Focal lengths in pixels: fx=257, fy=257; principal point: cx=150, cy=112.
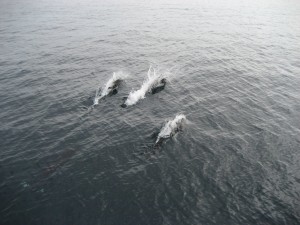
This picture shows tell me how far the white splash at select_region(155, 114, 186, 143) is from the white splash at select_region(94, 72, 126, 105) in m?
8.85

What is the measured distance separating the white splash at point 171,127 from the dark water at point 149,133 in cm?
77

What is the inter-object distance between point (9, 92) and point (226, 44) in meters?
36.7

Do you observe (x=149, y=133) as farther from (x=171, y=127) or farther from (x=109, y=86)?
(x=109, y=86)

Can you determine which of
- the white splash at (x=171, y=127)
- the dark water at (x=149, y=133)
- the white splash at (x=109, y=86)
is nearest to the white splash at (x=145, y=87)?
the dark water at (x=149, y=133)

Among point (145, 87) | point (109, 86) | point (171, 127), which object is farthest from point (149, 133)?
point (109, 86)

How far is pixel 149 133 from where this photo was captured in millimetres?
23594

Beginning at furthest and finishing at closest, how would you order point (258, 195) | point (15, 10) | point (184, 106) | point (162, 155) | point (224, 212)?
point (15, 10) < point (184, 106) < point (162, 155) < point (258, 195) < point (224, 212)

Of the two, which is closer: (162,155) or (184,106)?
(162,155)

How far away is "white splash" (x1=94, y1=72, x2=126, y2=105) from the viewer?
29.1m

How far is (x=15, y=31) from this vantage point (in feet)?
179

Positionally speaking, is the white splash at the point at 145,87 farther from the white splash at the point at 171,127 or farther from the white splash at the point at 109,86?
the white splash at the point at 171,127

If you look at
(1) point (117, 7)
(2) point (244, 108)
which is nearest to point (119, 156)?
(2) point (244, 108)

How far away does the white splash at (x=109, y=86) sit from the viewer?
29.1 meters

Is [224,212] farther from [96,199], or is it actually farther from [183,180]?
[96,199]
